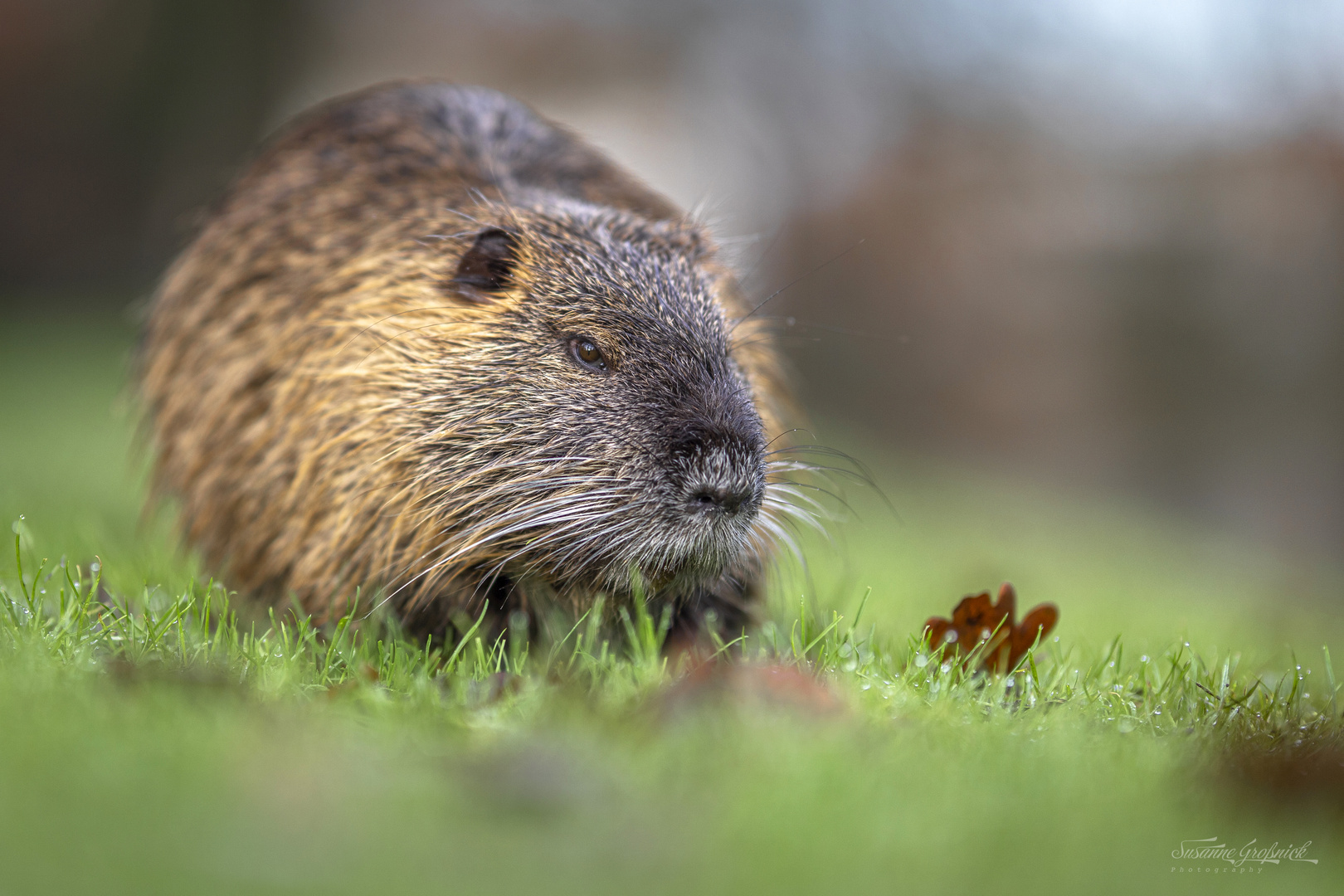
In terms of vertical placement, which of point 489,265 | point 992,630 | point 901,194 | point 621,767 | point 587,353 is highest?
point 901,194

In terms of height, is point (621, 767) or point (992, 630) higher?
point (992, 630)

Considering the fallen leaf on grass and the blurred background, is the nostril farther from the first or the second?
the blurred background

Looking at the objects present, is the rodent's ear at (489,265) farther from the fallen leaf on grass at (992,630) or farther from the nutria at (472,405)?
the fallen leaf on grass at (992,630)

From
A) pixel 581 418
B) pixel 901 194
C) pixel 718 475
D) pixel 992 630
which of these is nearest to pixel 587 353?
pixel 581 418

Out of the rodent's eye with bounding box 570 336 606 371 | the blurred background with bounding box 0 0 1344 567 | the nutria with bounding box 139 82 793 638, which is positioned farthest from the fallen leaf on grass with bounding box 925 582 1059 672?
the blurred background with bounding box 0 0 1344 567

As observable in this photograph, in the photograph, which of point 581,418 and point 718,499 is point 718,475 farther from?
point 581,418

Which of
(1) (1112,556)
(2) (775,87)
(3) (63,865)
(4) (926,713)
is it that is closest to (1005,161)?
(2) (775,87)

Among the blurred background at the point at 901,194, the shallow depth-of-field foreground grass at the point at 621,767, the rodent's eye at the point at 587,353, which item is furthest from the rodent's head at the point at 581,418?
the blurred background at the point at 901,194

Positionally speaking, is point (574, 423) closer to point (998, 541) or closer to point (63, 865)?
point (63, 865)
